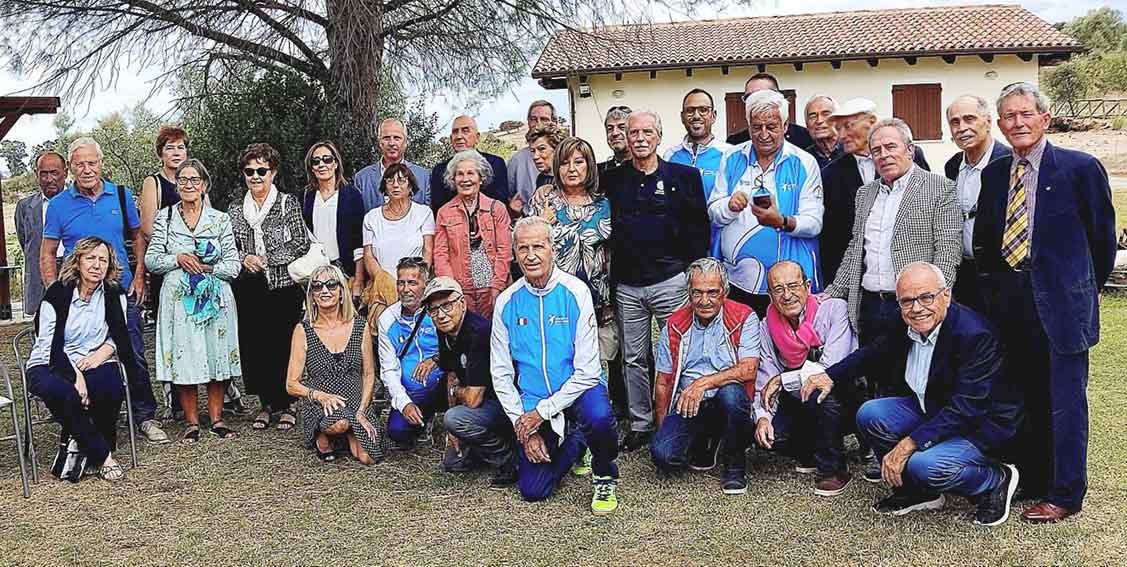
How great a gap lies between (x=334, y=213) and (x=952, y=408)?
3.47 m

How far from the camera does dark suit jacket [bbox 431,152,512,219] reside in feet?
19.0

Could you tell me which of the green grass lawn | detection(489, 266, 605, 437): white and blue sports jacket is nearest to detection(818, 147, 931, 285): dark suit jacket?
the green grass lawn

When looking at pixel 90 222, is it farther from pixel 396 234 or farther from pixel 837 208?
pixel 837 208

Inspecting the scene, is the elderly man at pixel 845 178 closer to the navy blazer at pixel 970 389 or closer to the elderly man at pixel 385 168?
the navy blazer at pixel 970 389

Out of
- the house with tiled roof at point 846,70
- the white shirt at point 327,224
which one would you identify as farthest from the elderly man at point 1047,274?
the house with tiled roof at point 846,70

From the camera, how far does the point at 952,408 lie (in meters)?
3.94

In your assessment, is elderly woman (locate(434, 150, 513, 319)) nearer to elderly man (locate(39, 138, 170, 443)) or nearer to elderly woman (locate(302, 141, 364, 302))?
elderly woman (locate(302, 141, 364, 302))

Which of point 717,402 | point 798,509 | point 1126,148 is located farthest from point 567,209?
point 1126,148

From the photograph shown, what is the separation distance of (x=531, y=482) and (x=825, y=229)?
1.89m

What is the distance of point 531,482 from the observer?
452 centimetres

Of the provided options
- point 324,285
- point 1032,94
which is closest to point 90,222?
point 324,285

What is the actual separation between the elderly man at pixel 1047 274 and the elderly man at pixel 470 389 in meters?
2.24

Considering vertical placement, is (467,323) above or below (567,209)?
below

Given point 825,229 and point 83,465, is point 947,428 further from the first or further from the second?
point 83,465
